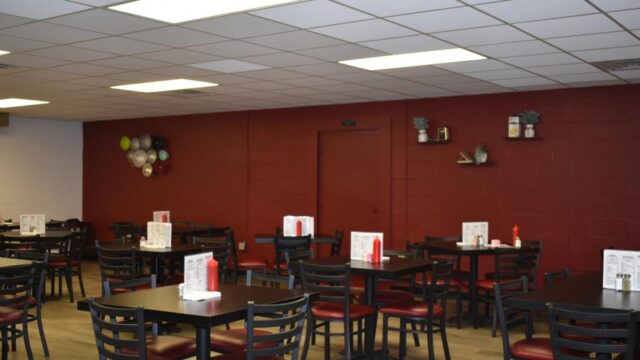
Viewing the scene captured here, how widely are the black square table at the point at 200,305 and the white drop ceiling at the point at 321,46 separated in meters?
1.92

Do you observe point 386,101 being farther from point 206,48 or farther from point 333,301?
point 333,301

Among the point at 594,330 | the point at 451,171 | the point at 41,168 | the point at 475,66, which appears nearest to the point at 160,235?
the point at 475,66

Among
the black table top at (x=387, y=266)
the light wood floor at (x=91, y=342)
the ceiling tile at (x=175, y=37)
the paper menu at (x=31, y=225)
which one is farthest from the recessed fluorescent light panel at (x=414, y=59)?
the paper menu at (x=31, y=225)

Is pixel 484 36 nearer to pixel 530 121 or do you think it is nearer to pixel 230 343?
pixel 230 343

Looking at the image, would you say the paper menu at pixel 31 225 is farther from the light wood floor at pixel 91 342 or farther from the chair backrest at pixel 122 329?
the chair backrest at pixel 122 329

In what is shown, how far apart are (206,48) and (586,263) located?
16.9 feet

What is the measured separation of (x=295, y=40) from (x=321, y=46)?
33 centimetres

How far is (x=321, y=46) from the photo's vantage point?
6.00m

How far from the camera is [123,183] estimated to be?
13094 millimetres

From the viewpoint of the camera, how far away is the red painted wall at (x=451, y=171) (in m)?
8.14

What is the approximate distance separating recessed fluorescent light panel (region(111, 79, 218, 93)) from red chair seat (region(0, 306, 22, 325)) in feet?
12.0

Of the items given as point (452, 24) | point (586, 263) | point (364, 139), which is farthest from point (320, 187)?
point (452, 24)

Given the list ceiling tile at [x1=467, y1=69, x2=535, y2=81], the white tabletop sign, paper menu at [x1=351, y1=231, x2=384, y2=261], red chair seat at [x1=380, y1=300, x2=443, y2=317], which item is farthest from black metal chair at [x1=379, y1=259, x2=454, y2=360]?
ceiling tile at [x1=467, y1=69, x2=535, y2=81]

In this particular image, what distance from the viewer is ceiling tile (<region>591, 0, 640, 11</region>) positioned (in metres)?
4.51
